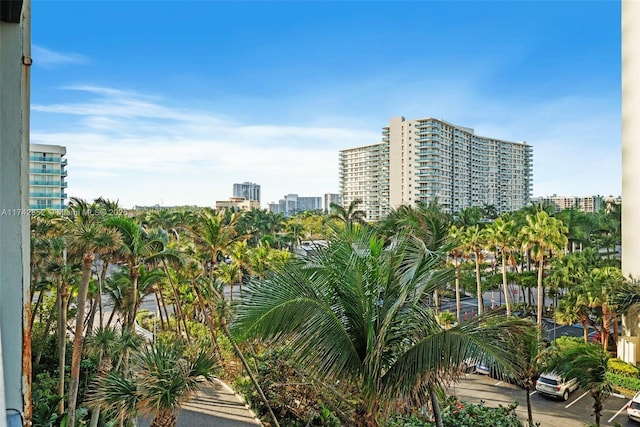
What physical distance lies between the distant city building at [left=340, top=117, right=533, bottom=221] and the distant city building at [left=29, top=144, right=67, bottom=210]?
157 feet

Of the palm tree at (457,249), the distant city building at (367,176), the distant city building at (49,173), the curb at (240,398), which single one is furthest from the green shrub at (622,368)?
the distant city building at (367,176)

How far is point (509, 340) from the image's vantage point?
382cm

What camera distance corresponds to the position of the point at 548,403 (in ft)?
53.5

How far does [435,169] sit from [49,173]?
65834 millimetres

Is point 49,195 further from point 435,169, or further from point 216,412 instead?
point 435,169

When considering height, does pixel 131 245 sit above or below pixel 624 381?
above

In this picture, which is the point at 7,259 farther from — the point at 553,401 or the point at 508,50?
the point at 508,50

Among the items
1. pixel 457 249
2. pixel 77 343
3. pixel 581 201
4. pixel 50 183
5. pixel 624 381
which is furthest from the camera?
pixel 581 201

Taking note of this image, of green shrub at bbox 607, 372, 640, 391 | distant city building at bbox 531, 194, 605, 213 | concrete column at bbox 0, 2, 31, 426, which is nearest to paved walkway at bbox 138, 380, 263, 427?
concrete column at bbox 0, 2, 31, 426

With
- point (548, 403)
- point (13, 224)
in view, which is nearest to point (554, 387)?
point (548, 403)

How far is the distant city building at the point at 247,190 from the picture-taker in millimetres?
188500

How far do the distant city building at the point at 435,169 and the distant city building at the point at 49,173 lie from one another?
4770 cm

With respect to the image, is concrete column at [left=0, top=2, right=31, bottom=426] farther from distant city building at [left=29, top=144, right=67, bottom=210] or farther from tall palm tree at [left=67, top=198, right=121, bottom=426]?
distant city building at [left=29, top=144, right=67, bottom=210]

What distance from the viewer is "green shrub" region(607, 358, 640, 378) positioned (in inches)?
696
